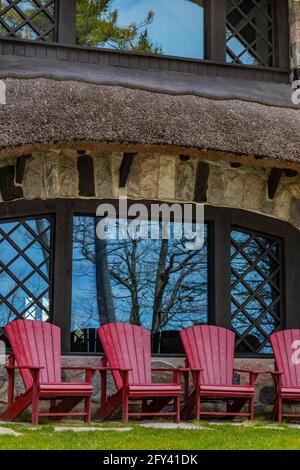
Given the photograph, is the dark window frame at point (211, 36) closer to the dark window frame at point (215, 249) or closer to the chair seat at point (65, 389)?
the dark window frame at point (215, 249)

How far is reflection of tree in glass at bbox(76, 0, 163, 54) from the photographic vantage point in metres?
8.30

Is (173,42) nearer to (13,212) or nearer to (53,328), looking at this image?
(13,212)

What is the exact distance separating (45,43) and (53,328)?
2762 mm

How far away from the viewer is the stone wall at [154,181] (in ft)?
25.0

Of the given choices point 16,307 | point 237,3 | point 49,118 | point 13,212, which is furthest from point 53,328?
point 237,3

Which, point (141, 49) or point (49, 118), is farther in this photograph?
point (141, 49)

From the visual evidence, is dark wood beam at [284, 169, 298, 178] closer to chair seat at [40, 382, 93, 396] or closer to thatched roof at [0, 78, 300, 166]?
Answer: thatched roof at [0, 78, 300, 166]

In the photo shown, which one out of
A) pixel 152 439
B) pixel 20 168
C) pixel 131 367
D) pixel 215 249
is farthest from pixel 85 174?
pixel 152 439

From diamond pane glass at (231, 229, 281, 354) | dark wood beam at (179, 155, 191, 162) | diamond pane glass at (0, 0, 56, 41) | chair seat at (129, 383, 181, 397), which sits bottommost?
chair seat at (129, 383, 181, 397)

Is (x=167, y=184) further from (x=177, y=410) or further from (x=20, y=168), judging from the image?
(x=177, y=410)

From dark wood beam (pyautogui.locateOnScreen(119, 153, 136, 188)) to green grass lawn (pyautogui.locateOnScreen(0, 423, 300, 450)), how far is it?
7.93 ft

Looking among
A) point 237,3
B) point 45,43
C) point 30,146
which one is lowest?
point 30,146

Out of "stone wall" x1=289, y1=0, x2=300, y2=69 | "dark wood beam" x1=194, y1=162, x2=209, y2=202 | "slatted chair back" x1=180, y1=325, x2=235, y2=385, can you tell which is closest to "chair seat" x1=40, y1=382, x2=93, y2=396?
"slatted chair back" x1=180, y1=325, x2=235, y2=385
